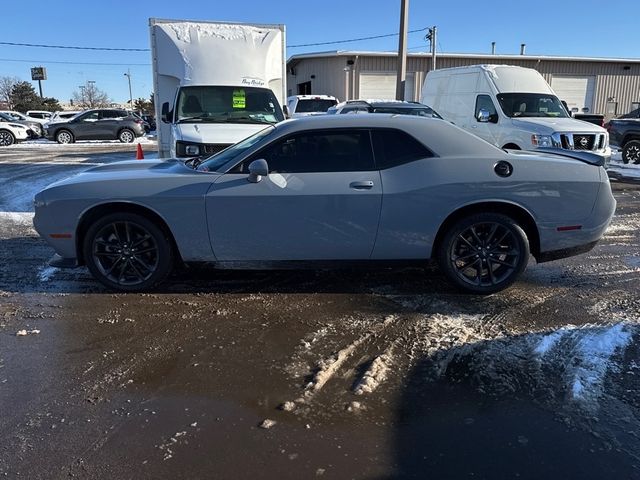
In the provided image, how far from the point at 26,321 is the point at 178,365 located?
1552 mm

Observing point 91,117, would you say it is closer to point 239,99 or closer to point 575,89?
point 239,99

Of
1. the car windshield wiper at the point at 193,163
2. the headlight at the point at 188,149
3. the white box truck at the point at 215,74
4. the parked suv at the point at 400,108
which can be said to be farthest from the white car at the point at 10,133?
the car windshield wiper at the point at 193,163

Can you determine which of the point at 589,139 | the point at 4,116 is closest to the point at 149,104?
the point at 4,116

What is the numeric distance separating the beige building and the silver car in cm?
2834

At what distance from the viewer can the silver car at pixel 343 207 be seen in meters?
4.56

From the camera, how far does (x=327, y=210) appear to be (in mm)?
4547

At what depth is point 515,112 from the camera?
41.0ft

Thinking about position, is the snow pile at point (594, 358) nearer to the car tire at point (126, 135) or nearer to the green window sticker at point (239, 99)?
the green window sticker at point (239, 99)

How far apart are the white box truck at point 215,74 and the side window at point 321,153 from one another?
4655 mm

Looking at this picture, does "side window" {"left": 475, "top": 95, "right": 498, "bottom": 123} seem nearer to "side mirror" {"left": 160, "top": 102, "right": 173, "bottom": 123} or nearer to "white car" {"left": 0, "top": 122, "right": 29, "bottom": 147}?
"side mirror" {"left": 160, "top": 102, "right": 173, "bottom": 123}

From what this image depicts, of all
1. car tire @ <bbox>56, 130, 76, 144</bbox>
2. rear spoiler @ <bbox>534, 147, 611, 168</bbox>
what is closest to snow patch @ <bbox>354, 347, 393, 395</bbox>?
rear spoiler @ <bbox>534, 147, 611, 168</bbox>

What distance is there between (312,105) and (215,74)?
10.8 metres

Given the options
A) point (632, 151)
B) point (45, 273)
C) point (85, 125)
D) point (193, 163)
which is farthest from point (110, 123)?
point (193, 163)

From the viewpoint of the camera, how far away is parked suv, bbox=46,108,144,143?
77.0 feet
